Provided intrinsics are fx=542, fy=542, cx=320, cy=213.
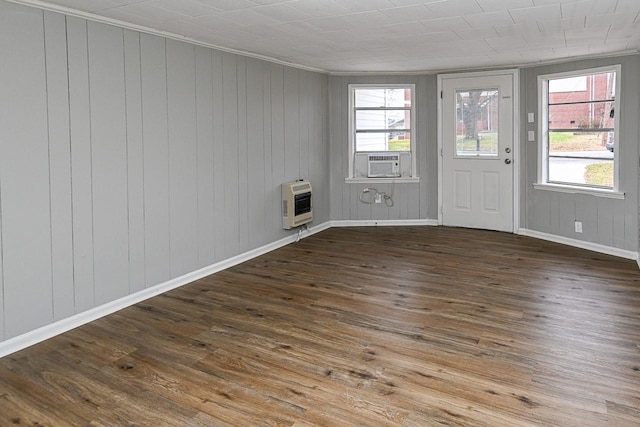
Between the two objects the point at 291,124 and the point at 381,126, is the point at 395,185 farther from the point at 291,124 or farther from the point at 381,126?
the point at 291,124

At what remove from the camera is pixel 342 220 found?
24.1 ft

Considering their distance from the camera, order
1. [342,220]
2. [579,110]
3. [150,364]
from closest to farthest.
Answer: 1. [150,364]
2. [579,110]
3. [342,220]

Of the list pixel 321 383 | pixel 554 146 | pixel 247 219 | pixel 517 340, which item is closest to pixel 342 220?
pixel 247 219

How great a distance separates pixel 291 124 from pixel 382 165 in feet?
5.36

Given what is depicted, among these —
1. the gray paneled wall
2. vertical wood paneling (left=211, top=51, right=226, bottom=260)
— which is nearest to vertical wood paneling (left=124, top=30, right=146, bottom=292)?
the gray paneled wall

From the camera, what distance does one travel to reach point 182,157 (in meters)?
4.49

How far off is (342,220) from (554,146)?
9.10 feet

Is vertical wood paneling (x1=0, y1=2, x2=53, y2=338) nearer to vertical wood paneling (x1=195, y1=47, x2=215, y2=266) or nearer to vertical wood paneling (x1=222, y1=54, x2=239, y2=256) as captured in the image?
vertical wood paneling (x1=195, y1=47, x2=215, y2=266)

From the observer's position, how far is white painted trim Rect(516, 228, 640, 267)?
538 centimetres

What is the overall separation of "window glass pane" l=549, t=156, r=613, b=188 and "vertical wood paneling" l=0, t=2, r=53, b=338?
17.2ft

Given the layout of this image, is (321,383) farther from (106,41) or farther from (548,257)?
(548,257)

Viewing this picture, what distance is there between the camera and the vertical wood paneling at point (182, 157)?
14.3 ft

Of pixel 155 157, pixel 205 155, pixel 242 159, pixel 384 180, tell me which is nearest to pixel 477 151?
pixel 384 180

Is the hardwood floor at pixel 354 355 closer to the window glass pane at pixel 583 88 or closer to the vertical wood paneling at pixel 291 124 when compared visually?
the vertical wood paneling at pixel 291 124
